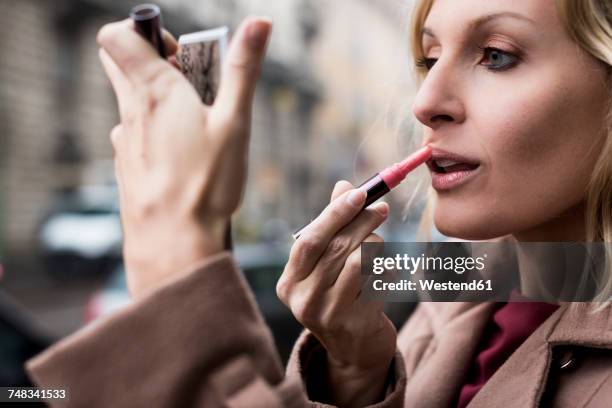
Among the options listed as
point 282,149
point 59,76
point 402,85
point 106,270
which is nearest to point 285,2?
point 282,149

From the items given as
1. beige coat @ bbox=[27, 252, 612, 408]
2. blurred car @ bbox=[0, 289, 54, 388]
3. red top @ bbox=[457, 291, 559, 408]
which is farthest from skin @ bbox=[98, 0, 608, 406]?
blurred car @ bbox=[0, 289, 54, 388]

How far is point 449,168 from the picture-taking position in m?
1.32

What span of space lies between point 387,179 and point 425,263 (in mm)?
170

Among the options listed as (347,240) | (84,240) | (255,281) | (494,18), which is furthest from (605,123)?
(84,240)

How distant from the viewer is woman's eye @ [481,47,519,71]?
4.17ft

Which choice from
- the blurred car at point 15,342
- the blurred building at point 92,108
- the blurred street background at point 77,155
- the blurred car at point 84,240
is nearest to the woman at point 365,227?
the blurred car at point 15,342

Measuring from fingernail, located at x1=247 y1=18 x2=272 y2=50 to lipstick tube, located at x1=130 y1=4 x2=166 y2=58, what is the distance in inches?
5.1

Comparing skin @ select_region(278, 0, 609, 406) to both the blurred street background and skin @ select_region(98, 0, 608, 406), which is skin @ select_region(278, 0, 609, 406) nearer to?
skin @ select_region(98, 0, 608, 406)

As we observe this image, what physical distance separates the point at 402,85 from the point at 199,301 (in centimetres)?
93

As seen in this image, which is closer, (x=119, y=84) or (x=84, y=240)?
(x=119, y=84)

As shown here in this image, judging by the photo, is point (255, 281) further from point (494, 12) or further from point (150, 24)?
point (150, 24)

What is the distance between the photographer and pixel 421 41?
1.49 m

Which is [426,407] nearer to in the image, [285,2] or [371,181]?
[371,181]

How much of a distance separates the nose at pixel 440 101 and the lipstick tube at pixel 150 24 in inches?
20.1
